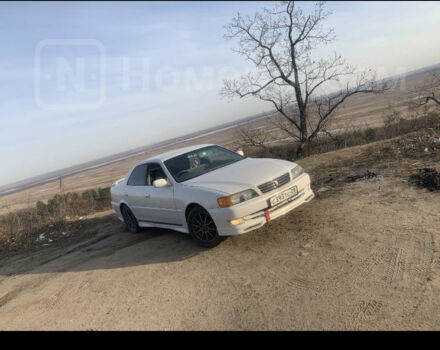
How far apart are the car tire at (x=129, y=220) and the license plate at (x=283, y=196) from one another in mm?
3430

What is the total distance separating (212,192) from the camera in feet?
17.8

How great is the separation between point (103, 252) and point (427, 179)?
6129 millimetres

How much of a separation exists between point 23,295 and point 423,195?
21.7ft

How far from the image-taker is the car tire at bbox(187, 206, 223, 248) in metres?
5.62

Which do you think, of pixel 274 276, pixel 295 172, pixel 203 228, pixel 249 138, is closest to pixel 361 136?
pixel 249 138

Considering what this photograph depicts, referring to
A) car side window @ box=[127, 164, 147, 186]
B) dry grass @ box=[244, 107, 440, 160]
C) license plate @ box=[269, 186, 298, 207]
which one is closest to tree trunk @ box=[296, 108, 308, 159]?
dry grass @ box=[244, 107, 440, 160]

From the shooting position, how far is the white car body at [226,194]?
5289mm

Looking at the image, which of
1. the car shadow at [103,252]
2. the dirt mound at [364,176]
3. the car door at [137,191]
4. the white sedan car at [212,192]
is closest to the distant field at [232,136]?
the car shadow at [103,252]

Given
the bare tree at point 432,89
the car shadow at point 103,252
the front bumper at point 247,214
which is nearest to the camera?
the front bumper at point 247,214

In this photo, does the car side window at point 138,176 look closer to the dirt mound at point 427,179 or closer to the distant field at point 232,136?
the dirt mound at point 427,179

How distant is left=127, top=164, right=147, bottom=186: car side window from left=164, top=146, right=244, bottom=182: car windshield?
0.74m

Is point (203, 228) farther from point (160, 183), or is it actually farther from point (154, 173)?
point (154, 173)

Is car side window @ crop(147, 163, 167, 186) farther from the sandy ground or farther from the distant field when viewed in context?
the distant field
